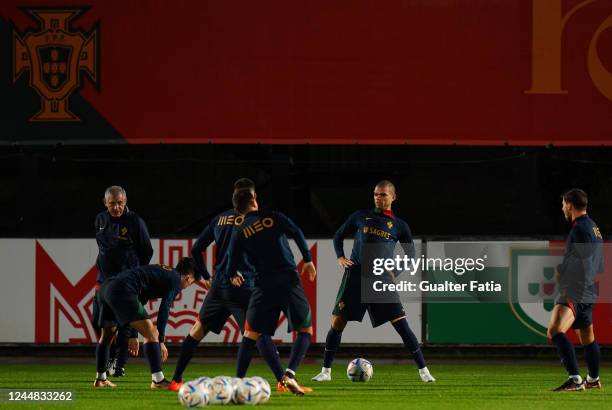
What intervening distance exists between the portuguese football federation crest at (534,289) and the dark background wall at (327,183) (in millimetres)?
3753

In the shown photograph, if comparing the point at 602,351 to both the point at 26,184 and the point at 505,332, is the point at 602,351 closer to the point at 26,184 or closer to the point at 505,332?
the point at 505,332

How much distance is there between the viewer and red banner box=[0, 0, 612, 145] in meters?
16.4

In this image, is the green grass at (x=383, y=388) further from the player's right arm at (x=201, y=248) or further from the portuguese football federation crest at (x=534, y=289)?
the player's right arm at (x=201, y=248)

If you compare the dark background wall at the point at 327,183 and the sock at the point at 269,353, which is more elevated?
the dark background wall at the point at 327,183

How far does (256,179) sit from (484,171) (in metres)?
4.13

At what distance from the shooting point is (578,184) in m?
20.1

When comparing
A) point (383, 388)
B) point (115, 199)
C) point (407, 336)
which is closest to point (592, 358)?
point (407, 336)

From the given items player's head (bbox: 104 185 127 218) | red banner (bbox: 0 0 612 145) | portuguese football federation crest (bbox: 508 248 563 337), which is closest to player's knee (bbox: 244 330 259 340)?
player's head (bbox: 104 185 127 218)

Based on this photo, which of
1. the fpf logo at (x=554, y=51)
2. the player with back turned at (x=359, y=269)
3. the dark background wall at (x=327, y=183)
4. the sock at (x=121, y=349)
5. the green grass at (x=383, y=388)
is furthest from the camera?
the dark background wall at (x=327, y=183)

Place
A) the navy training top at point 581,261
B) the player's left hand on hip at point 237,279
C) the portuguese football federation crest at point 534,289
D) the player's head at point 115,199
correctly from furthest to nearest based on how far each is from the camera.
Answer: the portuguese football federation crest at point 534,289 → the player's head at point 115,199 → the navy training top at point 581,261 → the player's left hand on hip at point 237,279

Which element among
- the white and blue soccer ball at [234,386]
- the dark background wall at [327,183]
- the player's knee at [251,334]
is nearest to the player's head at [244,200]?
the player's knee at [251,334]

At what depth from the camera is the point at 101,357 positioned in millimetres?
12250

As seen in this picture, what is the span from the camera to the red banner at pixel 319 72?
53.9ft

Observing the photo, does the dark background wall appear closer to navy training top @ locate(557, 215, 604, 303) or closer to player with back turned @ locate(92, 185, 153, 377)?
player with back turned @ locate(92, 185, 153, 377)
